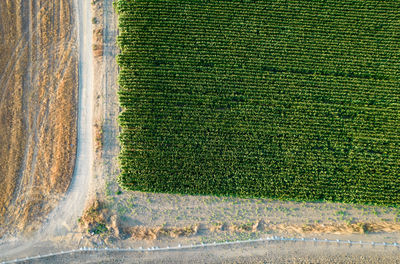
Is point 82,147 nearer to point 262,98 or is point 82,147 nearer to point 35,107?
point 35,107

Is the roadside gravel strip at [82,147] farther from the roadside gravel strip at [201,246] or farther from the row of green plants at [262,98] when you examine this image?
the row of green plants at [262,98]

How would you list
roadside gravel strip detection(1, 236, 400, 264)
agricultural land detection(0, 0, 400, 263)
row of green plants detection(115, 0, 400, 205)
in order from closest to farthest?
roadside gravel strip detection(1, 236, 400, 264) < agricultural land detection(0, 0, 400, 263) < row of green plants detection(115, 0, 400, 205)

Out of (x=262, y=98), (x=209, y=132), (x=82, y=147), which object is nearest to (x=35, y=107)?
(x=82, y=147)

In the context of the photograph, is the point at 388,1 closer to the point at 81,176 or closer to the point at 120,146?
the point at 120,146

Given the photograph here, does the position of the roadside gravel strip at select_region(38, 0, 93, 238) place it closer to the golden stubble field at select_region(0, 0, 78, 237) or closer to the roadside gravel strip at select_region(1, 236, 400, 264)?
the golden stubble field at select_region(0, 0, 78, 237)

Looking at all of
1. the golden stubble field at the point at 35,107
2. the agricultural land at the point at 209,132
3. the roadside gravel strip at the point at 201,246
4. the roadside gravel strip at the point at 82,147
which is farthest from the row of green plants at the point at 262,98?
the golden stubble field at the point at 35,107

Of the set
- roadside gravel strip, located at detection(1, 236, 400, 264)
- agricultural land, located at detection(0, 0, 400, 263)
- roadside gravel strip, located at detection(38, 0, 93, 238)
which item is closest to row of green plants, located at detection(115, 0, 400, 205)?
agricultural land, located at detection(0, 0, 400, 263)
